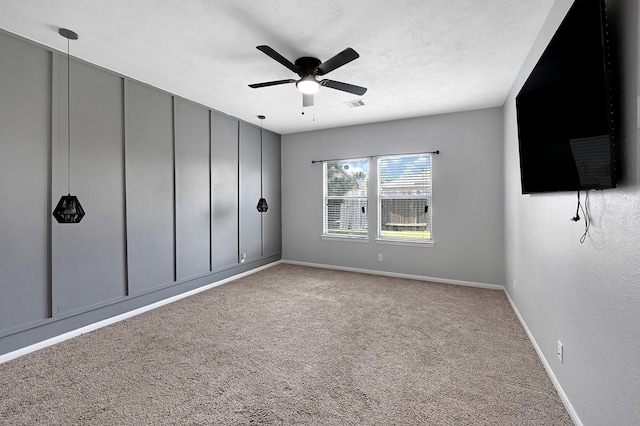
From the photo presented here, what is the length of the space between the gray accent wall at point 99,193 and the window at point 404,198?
2.71 metres

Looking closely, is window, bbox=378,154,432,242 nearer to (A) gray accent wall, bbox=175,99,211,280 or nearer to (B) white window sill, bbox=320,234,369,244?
(B) white window sill, bbox=320,234,369,244

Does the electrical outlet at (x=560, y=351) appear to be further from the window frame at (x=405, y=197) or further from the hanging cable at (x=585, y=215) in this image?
the window frame at (x=405, y=197)

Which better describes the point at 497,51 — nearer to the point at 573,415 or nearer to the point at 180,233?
the point at 573,415

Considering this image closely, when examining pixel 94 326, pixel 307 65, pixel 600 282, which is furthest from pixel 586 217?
pixel 94 326

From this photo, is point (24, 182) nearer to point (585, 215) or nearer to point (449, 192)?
point (585, 215)

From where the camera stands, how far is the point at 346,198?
548 cm

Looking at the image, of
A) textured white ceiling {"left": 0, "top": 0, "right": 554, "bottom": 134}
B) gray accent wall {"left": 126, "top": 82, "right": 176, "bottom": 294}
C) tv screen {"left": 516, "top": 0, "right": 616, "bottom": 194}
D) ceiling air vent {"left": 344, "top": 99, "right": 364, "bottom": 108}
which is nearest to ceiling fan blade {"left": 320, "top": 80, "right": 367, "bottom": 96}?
textured white ceiling {"left": 0, "top": 0, "right": 554, "bottom": 134}

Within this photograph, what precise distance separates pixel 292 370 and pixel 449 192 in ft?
11.9

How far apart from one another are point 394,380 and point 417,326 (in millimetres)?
1027

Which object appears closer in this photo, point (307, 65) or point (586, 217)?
→ point (586, 217)

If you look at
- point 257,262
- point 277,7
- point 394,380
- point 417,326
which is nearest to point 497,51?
point 277,7

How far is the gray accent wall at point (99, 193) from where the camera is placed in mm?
2445

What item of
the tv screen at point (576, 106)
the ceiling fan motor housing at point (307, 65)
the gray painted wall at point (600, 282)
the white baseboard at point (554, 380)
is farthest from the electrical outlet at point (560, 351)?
the ceiling fan motor housing at point (307, 65)

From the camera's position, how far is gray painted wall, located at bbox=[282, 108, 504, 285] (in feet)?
14.1
